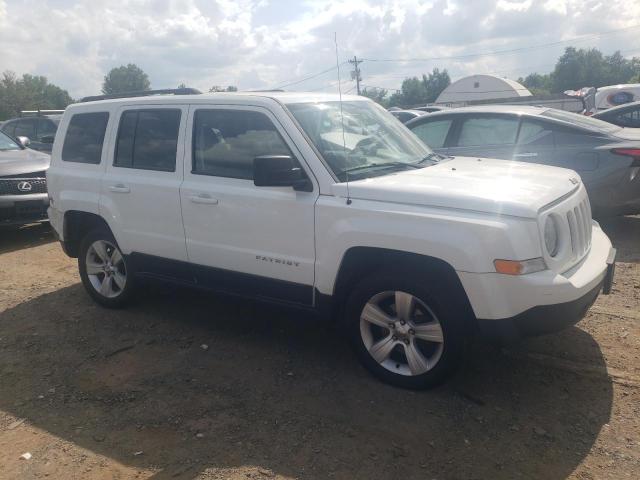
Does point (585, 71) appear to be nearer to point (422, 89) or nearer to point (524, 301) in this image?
point (422, 89)

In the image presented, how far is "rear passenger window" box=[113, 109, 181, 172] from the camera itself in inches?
179

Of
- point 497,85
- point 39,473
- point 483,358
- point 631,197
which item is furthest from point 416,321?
point 497,85

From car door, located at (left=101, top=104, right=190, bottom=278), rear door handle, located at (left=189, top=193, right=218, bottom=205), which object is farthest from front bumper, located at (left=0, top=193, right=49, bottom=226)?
rear door handle, located at (left=189, top=193, right=218, bottom=205)

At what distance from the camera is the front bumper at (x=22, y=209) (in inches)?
308

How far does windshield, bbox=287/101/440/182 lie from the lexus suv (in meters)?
5.53

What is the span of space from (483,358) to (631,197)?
3520 mm

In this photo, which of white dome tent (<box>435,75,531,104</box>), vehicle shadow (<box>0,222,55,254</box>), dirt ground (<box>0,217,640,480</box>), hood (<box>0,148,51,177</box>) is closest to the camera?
dirt ground (<box>0,217,640,480</box>)

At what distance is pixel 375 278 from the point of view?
142 inches

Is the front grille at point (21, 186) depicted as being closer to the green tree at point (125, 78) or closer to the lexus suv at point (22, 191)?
the lexus suv at point (22, 191)

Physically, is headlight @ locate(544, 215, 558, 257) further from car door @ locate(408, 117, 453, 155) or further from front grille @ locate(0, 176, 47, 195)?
front grille @ locate(0, 176, 47, 195)

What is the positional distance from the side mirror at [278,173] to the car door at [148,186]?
1061 mm

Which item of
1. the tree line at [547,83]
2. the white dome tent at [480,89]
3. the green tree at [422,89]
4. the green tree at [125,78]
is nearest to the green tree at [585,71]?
the tree line at [547,83]

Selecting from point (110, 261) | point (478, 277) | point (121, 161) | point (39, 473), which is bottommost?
point (39, 473)

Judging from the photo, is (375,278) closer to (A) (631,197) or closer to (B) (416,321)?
(B) (416,321)
